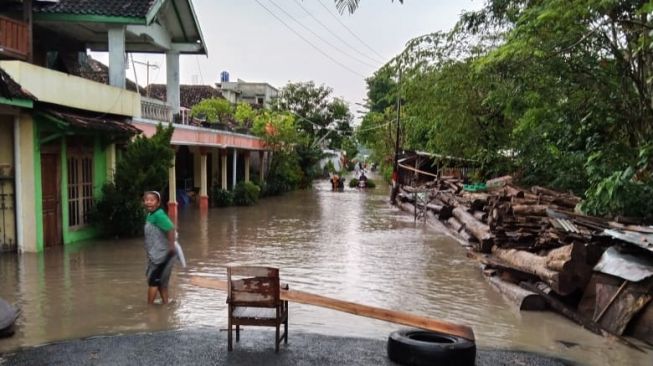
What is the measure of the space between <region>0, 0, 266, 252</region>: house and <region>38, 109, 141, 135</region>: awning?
0.02 m

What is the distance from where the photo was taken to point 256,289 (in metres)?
6.44

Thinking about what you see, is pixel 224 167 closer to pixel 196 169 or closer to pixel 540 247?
pixel 196 169

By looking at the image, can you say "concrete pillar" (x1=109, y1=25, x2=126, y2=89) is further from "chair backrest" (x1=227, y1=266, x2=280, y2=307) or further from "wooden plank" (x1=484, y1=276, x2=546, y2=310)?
"wooden plank" (x1=484, y1=276, x2=546, y2=310)

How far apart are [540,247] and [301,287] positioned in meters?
4.40

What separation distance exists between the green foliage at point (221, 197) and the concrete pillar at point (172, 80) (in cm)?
666

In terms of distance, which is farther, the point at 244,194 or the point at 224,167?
the point at 244,194

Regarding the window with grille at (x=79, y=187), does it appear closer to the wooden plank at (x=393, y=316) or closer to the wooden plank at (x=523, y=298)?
the wooden plank at (x=393, y=316)

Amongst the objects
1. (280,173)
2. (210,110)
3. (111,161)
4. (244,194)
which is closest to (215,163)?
(244,194)

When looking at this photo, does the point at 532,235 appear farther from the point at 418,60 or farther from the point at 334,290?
the point at 418,60

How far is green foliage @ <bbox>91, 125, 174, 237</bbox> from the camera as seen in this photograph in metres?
14.8

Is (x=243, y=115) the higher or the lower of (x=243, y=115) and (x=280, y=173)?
the higher

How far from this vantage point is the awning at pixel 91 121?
41.0 feet

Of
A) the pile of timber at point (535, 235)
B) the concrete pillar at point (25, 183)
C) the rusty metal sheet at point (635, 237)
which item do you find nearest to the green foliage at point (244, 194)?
the pile of timber at point (535, 235)

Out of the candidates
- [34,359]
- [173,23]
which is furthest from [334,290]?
[173,23]
